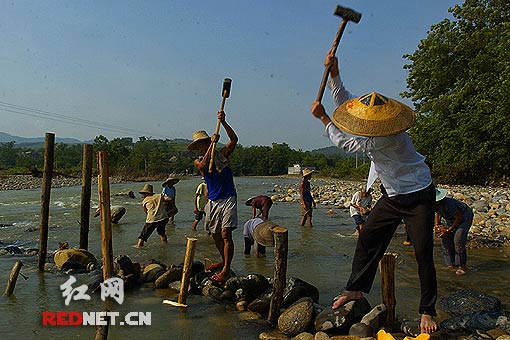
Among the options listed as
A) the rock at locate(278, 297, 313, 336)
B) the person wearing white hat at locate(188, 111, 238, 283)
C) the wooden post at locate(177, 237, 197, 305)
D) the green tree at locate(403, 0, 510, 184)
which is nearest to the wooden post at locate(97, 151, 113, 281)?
the wooden post at locate(177, 237, 197, 305)

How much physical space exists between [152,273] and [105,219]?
1297mm

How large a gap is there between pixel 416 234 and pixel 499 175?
2444 cm

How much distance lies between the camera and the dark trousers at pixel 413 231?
4.05 meters

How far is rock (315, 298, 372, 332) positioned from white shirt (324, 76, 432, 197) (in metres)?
1.36

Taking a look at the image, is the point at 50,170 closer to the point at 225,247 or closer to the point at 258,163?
the point at 225,247

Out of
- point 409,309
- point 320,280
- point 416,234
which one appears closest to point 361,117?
point 416,234

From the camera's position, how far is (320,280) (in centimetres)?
719

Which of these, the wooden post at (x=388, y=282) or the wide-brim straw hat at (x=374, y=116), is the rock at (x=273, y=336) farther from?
the wide-brim straw hat at (x=374, y=116)

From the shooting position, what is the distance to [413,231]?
412cm

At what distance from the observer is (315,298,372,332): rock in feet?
15.2

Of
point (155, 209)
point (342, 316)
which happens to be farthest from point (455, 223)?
point (155, 209)

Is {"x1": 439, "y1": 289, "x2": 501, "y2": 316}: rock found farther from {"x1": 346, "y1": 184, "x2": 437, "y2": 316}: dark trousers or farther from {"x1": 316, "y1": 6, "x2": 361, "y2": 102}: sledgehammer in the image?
{"x1": 316, "y1": 6, "x2": 361, "y2": 102}: sledgehammer

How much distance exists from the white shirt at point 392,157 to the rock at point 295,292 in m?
1.98

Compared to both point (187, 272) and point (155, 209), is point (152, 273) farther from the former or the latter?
point (155, 209)
